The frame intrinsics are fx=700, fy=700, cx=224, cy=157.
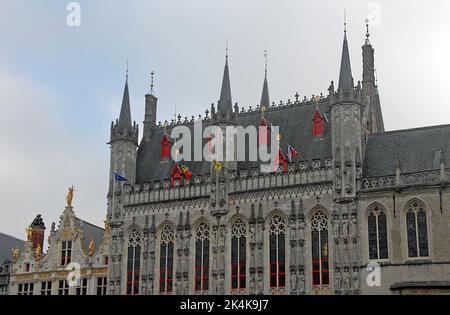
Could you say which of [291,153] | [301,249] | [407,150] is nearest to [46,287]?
[301,249]

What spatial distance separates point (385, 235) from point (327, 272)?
4.19 meters

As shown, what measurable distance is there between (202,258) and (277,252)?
5432mm

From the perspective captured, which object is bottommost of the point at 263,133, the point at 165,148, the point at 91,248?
the point at 91,248

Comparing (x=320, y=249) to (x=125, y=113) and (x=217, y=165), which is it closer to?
(x=217, y=165)

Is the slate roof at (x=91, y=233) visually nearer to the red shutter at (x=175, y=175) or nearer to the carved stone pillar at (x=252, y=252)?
the red shutter at (x=175, y=175)

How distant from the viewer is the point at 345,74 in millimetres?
46312

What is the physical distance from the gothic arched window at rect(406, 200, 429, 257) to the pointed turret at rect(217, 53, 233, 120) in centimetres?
1459

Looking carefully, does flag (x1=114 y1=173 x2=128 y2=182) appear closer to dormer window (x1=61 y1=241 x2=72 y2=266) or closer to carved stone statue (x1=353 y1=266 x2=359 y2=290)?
dormer window (x1=61 y1=241 x2=72 y2=266)

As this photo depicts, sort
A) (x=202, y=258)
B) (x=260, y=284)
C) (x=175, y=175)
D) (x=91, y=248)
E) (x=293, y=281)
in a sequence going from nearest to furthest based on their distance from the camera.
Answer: (x=293, y=281) → (x=260, y=284) → (x=202, y=258) → (x=175, y=175) → (x=91, y=248)

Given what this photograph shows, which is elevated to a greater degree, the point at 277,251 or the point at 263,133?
the point at 263,133

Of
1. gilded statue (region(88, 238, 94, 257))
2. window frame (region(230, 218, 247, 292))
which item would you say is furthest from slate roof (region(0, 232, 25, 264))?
window frame (region(230, 218, 247, 292))

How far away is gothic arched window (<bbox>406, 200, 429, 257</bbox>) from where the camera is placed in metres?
41.1

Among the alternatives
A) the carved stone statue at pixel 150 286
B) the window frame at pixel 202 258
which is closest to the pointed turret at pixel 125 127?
the window frame at pixel 202 258
